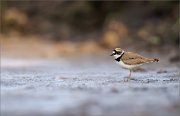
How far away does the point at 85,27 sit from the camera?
27.7 metres

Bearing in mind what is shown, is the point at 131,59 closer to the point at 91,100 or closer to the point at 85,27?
the point at 91,100

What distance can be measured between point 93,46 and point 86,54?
1.39 meters

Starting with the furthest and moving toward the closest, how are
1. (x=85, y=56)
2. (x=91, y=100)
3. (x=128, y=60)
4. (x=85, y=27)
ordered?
1. (x=85, y=27)
2. (x=85, y=56)
3. (x=128, y=60)
4. (x=91, y=100)

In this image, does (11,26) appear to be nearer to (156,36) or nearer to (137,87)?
A: (156,36)

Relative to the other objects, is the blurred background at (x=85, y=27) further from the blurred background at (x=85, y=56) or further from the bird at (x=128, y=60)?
the bird at (x=128, y=60)

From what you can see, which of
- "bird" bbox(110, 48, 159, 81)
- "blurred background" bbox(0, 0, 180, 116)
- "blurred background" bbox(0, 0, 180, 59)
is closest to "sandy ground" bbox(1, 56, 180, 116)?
"blurred background" bbox(0, 0, 180, 116)

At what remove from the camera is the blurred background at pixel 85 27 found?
2358 centimetres

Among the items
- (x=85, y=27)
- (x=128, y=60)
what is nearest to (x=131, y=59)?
(x=128, y=60)

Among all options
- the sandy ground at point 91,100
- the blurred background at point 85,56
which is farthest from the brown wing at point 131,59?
the sandy ground at point 91,100

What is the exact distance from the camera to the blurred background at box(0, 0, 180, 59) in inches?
928

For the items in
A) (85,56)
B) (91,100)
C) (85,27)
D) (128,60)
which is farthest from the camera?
(85,27)

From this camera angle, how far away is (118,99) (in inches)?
332

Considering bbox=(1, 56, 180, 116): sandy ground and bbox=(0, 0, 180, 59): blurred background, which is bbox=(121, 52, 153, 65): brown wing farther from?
bbox=(0, 0, 180, 59): blurred background

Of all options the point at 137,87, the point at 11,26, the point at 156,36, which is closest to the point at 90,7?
the point at 11,26
